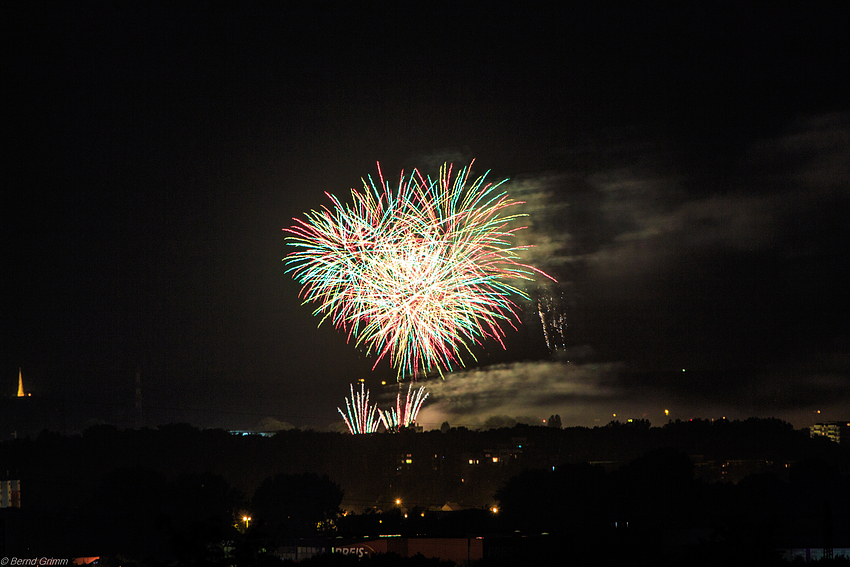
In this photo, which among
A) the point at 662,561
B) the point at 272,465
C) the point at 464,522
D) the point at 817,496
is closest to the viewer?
the point at 662,561

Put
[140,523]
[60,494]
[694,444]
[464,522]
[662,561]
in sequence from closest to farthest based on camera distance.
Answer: [662,561] → [464,522] → [140,523] → [60,494] → [694,444]

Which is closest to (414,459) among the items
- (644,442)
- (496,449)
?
(496,449)

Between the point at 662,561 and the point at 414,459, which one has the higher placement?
the point at 414,459

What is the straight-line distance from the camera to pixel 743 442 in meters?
183

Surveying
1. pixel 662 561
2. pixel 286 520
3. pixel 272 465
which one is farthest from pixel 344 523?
pixel 662 561

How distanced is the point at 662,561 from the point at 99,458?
141 m

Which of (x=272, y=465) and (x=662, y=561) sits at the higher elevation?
(x=272, y=465)

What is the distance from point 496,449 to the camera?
176 meters

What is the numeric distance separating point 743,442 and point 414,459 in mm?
68135

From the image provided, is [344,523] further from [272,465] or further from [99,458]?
[99,458]

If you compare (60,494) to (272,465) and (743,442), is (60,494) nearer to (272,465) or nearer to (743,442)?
(272,465)

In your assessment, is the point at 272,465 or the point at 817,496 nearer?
the point at 817,496

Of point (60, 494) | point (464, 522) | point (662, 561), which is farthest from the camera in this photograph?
point (60, 494)

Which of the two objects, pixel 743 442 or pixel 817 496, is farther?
pixel 743 442
